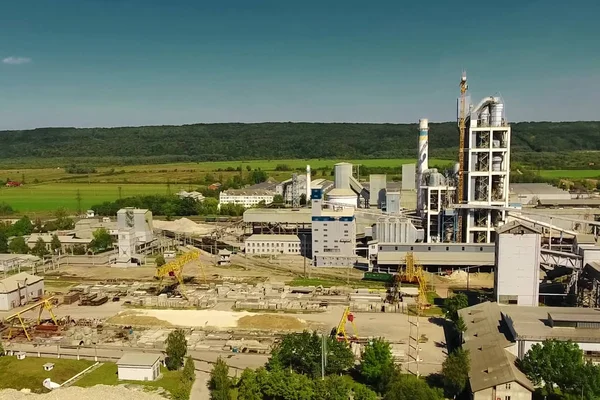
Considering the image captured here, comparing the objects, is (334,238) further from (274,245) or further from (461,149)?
(461,149)

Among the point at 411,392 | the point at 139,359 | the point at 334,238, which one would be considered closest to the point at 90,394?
the point at 139,359

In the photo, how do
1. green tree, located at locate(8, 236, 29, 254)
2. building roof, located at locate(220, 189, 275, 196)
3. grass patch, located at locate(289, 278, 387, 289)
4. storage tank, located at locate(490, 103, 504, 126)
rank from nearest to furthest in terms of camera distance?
grass patch, located at locate(289, 278, 387, 289) → storage tank, located at locate(490, 103, 504, 126) → green tree, located at locate(8, 236, 29, 254) → building roof, located at locate(220, 189, 275, 196)

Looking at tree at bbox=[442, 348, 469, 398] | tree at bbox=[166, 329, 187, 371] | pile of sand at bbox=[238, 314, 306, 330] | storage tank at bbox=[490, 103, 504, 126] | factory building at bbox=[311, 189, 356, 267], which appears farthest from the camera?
factory building at bbox=[311, 189, 356, 267]

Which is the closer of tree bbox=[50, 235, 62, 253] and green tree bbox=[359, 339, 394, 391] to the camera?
green tree bbox=[359, 339, 394, 391]

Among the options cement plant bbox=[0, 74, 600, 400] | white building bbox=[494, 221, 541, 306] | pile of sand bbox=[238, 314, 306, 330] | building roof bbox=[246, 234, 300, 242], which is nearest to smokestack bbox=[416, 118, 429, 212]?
cement plant bbox=[0, 74, 600, 400]

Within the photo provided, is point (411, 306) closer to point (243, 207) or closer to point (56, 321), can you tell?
point (56, 321)

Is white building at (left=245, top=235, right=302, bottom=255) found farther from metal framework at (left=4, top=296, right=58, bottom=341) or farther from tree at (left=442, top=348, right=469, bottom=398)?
tree at (left=442, top=348, right=469, bottom=398)

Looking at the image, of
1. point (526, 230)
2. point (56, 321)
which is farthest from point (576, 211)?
point (56, 321)
